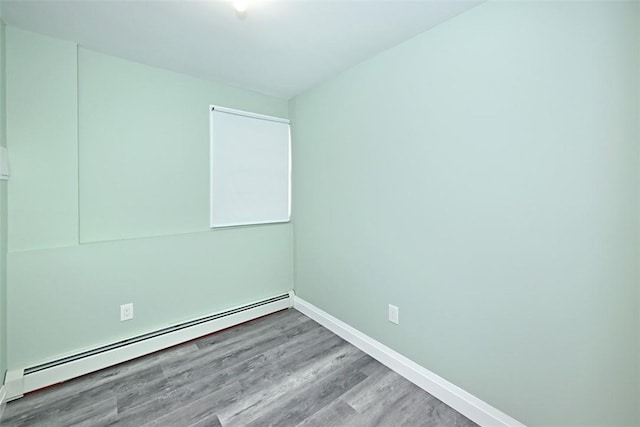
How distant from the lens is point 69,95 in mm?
1809

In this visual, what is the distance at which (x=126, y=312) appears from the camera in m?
2.06

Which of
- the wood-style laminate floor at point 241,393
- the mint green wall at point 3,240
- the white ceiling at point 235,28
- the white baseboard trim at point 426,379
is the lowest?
the wood-style laminate floor at point 241,393

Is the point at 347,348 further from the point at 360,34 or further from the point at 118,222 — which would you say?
the point at 360,34

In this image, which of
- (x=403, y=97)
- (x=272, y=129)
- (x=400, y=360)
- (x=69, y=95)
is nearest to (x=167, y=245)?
(x=69, y=95)

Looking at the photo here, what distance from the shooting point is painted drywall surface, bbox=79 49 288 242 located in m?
1.92

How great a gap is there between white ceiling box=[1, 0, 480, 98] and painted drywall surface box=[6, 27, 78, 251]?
0.15 metres

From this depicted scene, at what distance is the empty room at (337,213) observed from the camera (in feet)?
3.85

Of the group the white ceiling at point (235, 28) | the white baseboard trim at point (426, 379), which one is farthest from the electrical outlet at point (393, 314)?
the white ceiling at point (235, 28)

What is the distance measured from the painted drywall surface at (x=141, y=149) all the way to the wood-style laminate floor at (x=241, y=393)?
1.00 meters

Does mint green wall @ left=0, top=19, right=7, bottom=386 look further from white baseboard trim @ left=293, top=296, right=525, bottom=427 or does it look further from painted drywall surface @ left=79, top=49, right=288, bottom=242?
white baseboard trim @ left=293, top=296, right=525, bottom=427

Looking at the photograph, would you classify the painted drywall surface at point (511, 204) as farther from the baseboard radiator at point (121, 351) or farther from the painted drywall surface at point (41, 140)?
the painted drywall surface at point (41, 140)

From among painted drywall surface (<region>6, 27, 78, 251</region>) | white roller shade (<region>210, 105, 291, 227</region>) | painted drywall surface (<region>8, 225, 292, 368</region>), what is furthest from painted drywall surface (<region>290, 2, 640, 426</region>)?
painted drywall surface (<region>6, 27, 78, 251</region>)

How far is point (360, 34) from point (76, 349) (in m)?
2.88

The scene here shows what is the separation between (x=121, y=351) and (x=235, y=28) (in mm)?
2401
